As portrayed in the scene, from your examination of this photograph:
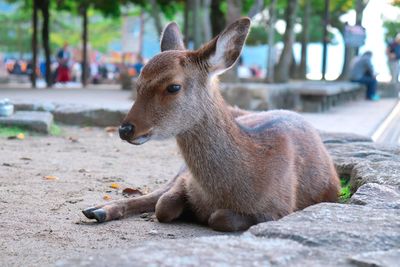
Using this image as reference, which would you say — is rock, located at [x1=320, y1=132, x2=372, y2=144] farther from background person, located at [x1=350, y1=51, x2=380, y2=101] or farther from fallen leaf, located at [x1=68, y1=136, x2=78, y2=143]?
background person, located at [x1=350, y1=51, x2=380, y2=101]

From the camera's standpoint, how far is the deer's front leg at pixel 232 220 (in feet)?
13.4

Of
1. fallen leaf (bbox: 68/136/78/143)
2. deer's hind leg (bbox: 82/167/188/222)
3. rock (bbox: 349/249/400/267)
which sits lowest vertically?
fallen leaf (bbox: 68/136/78/143)

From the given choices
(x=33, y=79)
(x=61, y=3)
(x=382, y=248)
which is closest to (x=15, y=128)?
(x=382, y=248)

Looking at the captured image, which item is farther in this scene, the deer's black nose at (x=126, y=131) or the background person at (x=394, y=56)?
the background person at (x=394, y=56)

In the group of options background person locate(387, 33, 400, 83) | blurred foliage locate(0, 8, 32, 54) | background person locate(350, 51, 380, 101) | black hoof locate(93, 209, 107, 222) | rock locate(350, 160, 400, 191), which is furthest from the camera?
blurred foliage locate(0, 8, 32, 54)

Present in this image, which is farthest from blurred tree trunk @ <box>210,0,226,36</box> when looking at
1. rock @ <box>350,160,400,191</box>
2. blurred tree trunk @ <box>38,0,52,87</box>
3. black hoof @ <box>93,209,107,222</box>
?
black hoof @ <box>93,209,107,222</box>

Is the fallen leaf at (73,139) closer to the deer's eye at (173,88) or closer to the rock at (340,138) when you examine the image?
the rock at (340,138)

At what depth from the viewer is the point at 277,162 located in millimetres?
4375

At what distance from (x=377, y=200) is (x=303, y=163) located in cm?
95

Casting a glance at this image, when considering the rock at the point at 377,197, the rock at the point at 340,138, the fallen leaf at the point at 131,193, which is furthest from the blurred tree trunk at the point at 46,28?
the rock at the point at 377,197

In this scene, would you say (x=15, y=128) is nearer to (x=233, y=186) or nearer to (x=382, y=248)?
(x=233, y=186)

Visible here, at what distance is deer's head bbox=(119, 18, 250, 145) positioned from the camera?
405 cm

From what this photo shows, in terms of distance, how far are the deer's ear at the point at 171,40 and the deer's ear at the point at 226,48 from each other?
57 centimetres

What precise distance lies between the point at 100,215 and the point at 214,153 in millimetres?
885
